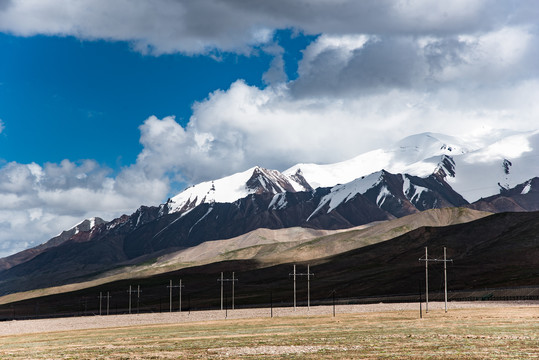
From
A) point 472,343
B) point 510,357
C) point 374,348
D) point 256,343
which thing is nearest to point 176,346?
point 256,343

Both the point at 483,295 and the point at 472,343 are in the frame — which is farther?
the point at 483,295

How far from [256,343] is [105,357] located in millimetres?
13209

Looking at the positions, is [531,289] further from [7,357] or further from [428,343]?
[7,357]

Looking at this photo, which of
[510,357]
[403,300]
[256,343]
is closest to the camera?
[510,357]

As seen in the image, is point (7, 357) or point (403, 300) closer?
point (7, 357)

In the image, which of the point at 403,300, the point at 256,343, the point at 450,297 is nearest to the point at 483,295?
the point at 450,297

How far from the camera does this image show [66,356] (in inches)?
2083

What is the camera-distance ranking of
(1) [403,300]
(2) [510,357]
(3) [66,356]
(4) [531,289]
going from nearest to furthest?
(2) [510,357], (3) [66,356], (4) [531,289], (1) [403,300]

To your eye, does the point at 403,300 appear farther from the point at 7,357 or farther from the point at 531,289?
the point at 7,357

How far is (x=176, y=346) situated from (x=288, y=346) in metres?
10.6

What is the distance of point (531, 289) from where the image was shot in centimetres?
17088

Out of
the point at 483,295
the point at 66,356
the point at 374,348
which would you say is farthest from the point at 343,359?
the point at 483,295

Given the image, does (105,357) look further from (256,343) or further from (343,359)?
(343,359)

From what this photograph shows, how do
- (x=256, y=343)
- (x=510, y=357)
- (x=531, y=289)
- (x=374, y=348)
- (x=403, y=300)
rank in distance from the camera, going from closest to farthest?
(x=510, y=357) < (x=374, y=348) < (x=256, y=343) < (x=531, y=289) < (x=403, y=300)
